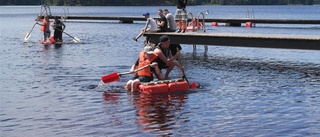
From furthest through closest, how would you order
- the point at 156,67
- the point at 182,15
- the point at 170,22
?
1. the point at 182,15
2. the point at 170,22
3. the point at 156,67

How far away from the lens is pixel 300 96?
18.7 meters

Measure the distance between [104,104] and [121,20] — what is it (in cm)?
6542

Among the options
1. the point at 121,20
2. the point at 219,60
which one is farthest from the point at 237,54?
the point at 121,20

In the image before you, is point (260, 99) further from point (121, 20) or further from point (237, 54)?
point (121, 20)

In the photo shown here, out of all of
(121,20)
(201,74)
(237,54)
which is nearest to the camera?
(201,74)

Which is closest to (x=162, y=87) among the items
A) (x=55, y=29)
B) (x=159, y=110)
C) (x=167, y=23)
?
(x=159, y=110)

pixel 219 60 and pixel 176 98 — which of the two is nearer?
pixel 176 98

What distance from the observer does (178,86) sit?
19.0 meters

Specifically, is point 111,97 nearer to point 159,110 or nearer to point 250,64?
point 159,110

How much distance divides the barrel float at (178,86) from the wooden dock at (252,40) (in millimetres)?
8983

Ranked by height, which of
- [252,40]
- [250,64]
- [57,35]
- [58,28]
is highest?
[252,40]

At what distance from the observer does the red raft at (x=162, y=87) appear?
18578 millimetres

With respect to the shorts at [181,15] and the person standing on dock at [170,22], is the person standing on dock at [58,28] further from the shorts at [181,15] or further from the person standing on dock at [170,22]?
the person standing on dock at [170,22]

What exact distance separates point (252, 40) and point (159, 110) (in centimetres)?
1299
